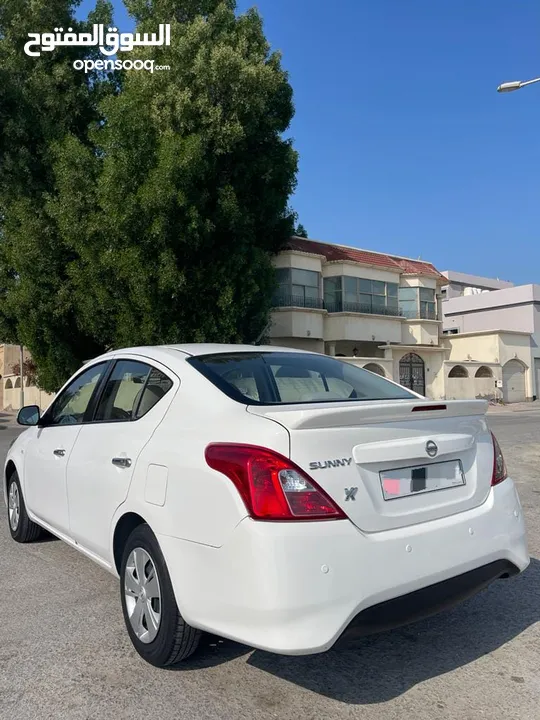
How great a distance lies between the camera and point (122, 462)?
3.30 metres

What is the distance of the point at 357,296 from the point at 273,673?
3178 centimetres

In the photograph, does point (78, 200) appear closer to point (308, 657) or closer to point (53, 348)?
point (53, 348)

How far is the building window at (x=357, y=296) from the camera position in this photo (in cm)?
3341

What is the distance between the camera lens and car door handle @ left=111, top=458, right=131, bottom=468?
10.6ft

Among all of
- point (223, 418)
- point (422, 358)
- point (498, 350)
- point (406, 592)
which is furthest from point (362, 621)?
point (498, 350)

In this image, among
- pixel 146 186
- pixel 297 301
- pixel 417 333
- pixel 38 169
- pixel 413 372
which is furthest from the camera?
pixel 417 333

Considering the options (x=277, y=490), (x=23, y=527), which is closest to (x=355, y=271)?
(x=23, y=527)

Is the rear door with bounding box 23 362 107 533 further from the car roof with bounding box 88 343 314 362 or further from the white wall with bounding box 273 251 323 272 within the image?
the white wall with bounding box 273 251 323 272

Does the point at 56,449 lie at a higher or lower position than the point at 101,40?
lower

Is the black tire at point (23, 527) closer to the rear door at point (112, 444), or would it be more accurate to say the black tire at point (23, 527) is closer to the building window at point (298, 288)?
the rear door at point (112, 444)

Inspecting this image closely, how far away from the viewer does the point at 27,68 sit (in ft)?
74.4

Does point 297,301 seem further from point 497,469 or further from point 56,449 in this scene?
point 497,469

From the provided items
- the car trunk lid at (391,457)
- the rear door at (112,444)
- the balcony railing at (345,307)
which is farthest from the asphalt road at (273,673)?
the balcony railing at (345,307)

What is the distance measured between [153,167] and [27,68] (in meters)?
7.58
